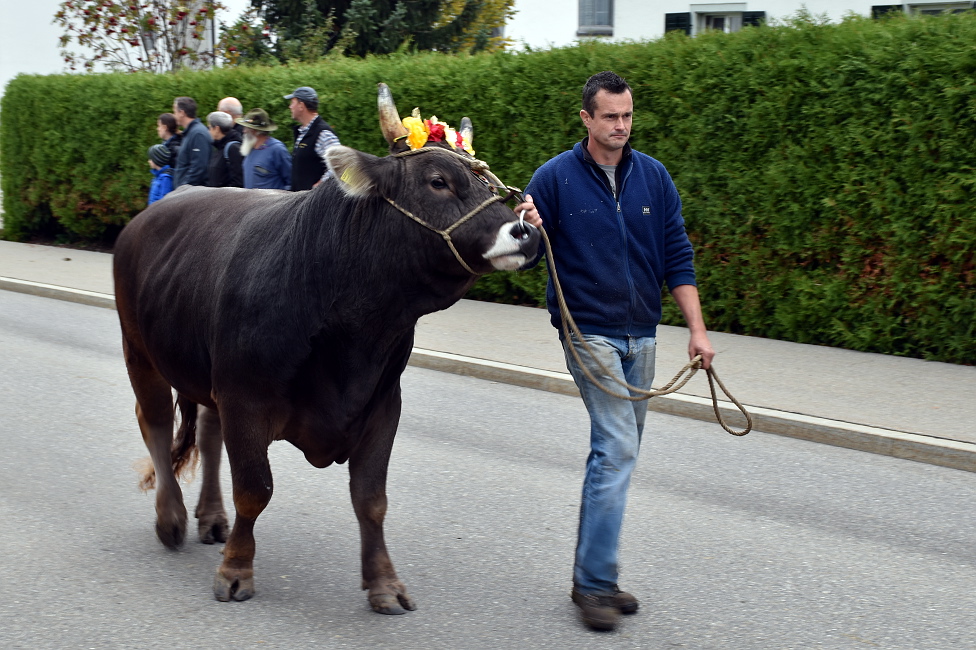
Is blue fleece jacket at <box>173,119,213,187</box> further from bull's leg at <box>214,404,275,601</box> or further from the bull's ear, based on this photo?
the bull's ear

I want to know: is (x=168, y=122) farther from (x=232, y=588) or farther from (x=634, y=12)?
(x=634, y=12)

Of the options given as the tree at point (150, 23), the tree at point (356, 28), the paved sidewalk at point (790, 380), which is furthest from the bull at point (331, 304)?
the tree at point (150, 23)

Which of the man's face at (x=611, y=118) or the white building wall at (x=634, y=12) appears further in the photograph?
the white building wall at (x=634, y=12)

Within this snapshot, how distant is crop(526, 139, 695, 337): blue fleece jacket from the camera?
14.5 ft

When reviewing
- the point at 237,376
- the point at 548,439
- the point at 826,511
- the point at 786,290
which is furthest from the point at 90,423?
the point at 786,290

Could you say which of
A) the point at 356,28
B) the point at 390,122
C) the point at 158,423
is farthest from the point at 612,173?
the point at 356,28

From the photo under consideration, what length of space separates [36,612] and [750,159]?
8.32 meters

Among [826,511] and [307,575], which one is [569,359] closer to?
[307,575]

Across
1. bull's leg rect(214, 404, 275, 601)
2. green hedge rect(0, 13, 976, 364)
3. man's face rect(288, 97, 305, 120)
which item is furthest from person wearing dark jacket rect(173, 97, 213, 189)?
bull's leg rect(214, 404, 275, 601)

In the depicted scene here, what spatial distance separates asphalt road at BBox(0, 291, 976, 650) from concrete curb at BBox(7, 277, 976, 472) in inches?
4.3

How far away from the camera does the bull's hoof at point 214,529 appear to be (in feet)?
17.6

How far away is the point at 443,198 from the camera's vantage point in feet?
13.2

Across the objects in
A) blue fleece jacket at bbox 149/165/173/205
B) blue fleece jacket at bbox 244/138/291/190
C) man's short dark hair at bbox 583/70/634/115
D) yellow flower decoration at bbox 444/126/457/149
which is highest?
man's short dark hair at bbox 583/70/634/115

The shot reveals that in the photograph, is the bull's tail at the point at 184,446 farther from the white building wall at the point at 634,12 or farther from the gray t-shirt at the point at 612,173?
the white building wall at the point at 634,12
